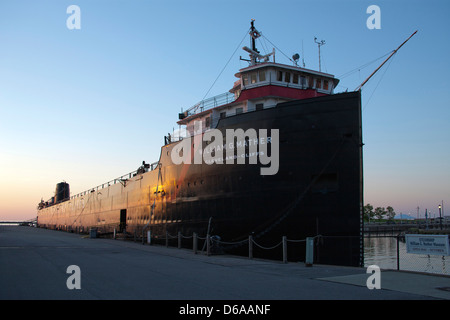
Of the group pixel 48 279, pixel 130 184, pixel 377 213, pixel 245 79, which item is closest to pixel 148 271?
pixel 48 279

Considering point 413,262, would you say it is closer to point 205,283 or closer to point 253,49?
point 253,49

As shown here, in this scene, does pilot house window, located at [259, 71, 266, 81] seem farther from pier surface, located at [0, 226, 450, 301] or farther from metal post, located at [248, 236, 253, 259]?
pier surface, located at [0, 226, 450, 301]

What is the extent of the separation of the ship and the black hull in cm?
→ 3

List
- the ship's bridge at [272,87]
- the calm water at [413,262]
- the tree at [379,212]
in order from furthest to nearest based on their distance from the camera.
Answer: the tree at [379,212] → the calm water at [413,262] → the ship's bridge at [272,87]

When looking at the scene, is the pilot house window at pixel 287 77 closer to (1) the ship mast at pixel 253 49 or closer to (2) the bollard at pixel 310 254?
(1) the ship mast at pixel 253 49

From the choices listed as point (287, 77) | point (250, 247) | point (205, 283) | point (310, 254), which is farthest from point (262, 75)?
point (205, 283)

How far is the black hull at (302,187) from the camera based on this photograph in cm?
1249

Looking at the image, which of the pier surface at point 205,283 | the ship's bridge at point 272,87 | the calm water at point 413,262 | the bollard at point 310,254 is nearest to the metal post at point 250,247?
the pier surface at point 205,283

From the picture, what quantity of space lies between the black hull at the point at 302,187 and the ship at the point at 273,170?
0.11 feet

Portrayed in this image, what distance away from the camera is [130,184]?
94.0ft

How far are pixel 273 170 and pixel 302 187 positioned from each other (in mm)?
1299

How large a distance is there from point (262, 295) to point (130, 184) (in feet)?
75.8

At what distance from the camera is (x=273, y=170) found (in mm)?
14070

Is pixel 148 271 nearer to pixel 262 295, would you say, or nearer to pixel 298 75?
pixel 262 295
